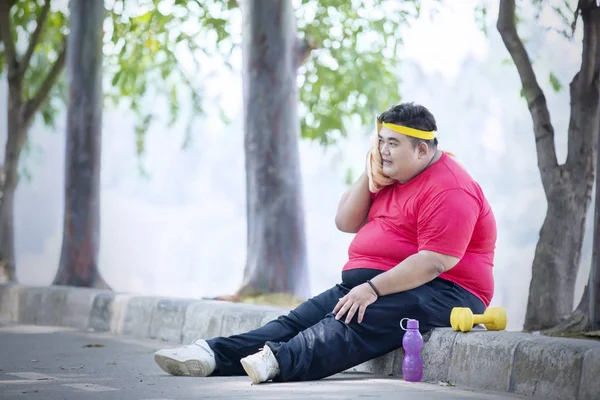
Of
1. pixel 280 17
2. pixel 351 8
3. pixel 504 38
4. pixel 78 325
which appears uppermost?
pixel 351 8

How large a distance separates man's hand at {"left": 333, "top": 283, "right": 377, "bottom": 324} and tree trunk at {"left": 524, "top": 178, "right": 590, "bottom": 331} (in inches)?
65.2

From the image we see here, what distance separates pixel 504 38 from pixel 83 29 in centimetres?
564

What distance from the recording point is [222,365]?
205 inches

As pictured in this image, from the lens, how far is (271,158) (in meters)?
8.45

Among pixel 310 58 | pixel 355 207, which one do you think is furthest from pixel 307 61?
pixel 355 207

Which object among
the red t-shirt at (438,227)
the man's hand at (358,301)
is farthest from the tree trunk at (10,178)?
the man's hand at (358,301)

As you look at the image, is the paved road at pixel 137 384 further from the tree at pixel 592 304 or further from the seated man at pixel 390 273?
the tree at pixel 592 304

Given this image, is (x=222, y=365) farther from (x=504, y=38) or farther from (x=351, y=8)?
(x=351, y=8)

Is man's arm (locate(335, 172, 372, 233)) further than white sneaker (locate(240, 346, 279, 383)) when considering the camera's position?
Yes

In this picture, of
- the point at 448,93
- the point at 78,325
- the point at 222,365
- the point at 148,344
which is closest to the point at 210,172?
the point at 448,93

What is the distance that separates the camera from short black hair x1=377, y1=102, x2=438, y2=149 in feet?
16.7

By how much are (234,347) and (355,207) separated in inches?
39.5

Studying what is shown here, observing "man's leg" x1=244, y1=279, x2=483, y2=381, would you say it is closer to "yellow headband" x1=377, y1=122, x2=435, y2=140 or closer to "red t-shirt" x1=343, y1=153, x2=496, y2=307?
"red t-shirt" x1=343, y1=153, x2=496, y2=307

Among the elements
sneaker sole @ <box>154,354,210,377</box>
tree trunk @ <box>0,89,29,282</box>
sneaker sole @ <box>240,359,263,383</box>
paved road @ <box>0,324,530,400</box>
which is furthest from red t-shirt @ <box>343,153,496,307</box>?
tree trunk @ <box>0,89,29,282</box>
